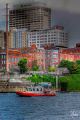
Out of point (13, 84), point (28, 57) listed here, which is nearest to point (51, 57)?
point (28, 57)

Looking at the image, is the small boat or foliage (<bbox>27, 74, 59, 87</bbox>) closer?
the small boat

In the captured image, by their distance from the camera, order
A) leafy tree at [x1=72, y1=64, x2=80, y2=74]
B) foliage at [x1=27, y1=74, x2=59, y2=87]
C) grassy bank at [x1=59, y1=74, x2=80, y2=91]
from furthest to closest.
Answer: leafy tree at [x1=72, y1=64, x2=80, y2=74], foliage at [x1=27, y1=74, x2=59, y2=87], grassy bank at [x1=59, y1=74, x2=80, y2=91]

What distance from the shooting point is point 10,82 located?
91.3 m

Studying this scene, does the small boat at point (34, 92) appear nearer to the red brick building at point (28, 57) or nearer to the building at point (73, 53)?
the red brick building at point (28, 57)

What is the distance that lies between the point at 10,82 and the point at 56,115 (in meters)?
43.7

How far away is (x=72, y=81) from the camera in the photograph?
3856 inches

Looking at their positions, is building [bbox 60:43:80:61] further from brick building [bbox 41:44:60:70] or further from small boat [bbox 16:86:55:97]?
small boat [bbox 16:86:55:97]

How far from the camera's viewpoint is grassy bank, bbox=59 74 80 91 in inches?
3713

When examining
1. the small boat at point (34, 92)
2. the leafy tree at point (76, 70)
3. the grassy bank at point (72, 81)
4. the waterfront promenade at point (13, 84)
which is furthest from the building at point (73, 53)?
the small boat at point (34, 92)

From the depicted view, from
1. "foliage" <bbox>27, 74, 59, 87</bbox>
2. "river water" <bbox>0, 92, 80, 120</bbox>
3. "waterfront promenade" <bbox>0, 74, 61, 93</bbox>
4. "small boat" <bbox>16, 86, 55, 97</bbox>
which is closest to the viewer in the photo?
"river water" <bbox>0, 92, 80, 120</bbox>

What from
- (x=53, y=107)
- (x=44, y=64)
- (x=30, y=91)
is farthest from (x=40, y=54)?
(x=53, y=107)

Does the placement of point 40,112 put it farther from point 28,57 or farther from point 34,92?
point 28,57

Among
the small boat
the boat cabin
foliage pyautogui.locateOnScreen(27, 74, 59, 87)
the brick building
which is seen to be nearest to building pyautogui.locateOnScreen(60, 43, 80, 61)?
the brick building

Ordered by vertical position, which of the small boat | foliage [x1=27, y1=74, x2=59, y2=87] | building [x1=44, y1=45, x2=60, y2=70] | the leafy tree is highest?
building [x1=44, y1=45, x2=60, y2=70]
